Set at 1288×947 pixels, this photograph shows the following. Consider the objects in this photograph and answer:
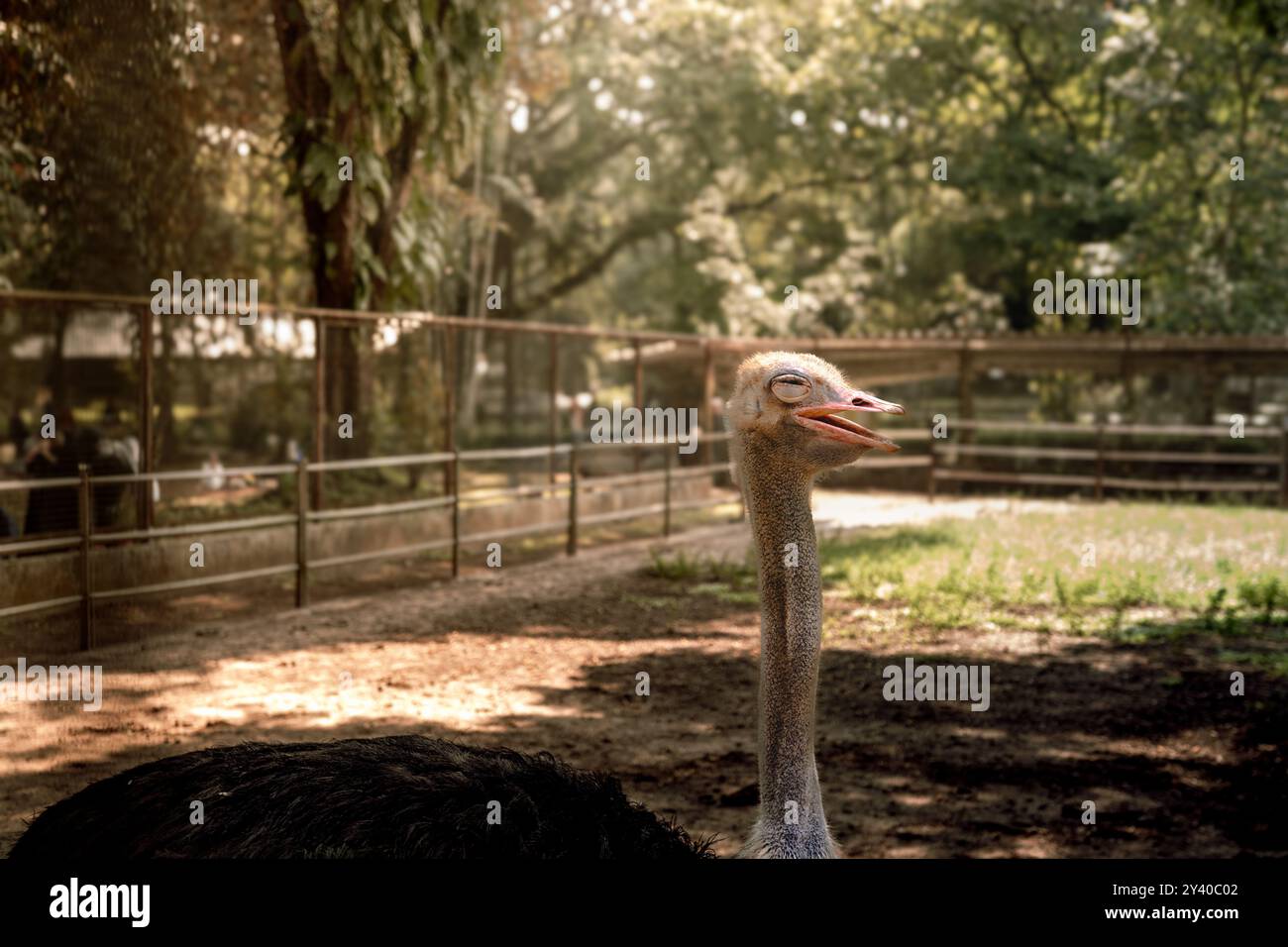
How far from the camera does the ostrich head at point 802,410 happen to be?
383cm

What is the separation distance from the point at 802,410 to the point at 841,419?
137mm

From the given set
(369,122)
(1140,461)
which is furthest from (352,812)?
(1140,461)

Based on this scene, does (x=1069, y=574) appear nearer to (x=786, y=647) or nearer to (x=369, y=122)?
(x=369, y=122)

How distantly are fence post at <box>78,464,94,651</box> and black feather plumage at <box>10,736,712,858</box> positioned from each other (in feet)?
17.5

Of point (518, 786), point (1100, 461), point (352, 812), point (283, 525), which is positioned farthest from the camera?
point (1100, 461)

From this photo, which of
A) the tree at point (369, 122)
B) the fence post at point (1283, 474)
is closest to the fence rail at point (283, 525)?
the tree at point (369, 122)

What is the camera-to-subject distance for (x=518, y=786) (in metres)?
3.24

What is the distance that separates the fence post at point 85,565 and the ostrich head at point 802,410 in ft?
18.6

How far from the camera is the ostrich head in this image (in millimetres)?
3828

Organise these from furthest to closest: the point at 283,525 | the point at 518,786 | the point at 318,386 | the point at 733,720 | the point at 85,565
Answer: the point at 283,525 < the point at 318,386 < the point at 85,565 < the point at 733,720 < the point at 518,786

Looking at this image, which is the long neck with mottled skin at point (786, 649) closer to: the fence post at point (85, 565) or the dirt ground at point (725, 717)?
the dirt ground at point (725, 717)

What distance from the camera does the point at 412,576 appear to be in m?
12.5

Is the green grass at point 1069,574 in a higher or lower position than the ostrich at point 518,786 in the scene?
lower
